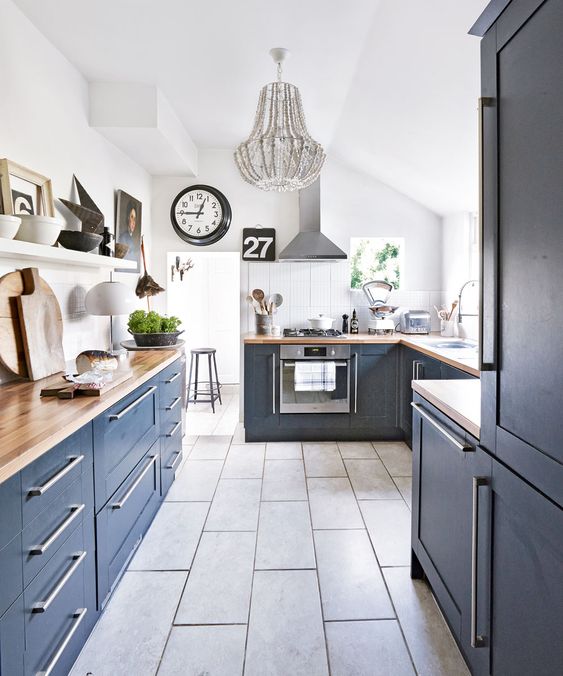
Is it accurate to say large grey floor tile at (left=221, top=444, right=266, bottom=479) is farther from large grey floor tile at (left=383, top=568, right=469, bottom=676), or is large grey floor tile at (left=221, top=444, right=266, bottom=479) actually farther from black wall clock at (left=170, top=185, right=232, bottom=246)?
black wall clock at (left=170, top=185, right=232, bottom=246)

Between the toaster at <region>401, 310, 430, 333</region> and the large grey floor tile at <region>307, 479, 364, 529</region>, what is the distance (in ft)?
5.73

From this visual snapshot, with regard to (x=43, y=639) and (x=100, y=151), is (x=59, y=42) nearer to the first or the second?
(x=100, y=151)

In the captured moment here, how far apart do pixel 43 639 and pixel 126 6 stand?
2.57 m

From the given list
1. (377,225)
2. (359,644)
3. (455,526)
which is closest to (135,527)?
(359,644)

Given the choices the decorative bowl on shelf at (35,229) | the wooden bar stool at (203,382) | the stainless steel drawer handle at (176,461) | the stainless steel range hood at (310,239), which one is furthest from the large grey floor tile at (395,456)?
the decorative bowl on shelf at (35,229)

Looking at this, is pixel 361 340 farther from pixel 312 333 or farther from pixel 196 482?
pixel 196 482

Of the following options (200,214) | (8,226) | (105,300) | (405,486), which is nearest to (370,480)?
(405,486)

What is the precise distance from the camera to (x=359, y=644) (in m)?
1.64

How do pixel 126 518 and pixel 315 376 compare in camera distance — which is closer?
pixel 126 518

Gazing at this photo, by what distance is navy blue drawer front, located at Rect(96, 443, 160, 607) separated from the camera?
5.82ft

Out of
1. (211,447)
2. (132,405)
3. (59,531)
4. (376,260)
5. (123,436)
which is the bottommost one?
(211,447)

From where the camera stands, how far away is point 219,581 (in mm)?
2031

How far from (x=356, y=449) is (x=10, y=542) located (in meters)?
3.02

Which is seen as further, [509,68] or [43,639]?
[43,639]
